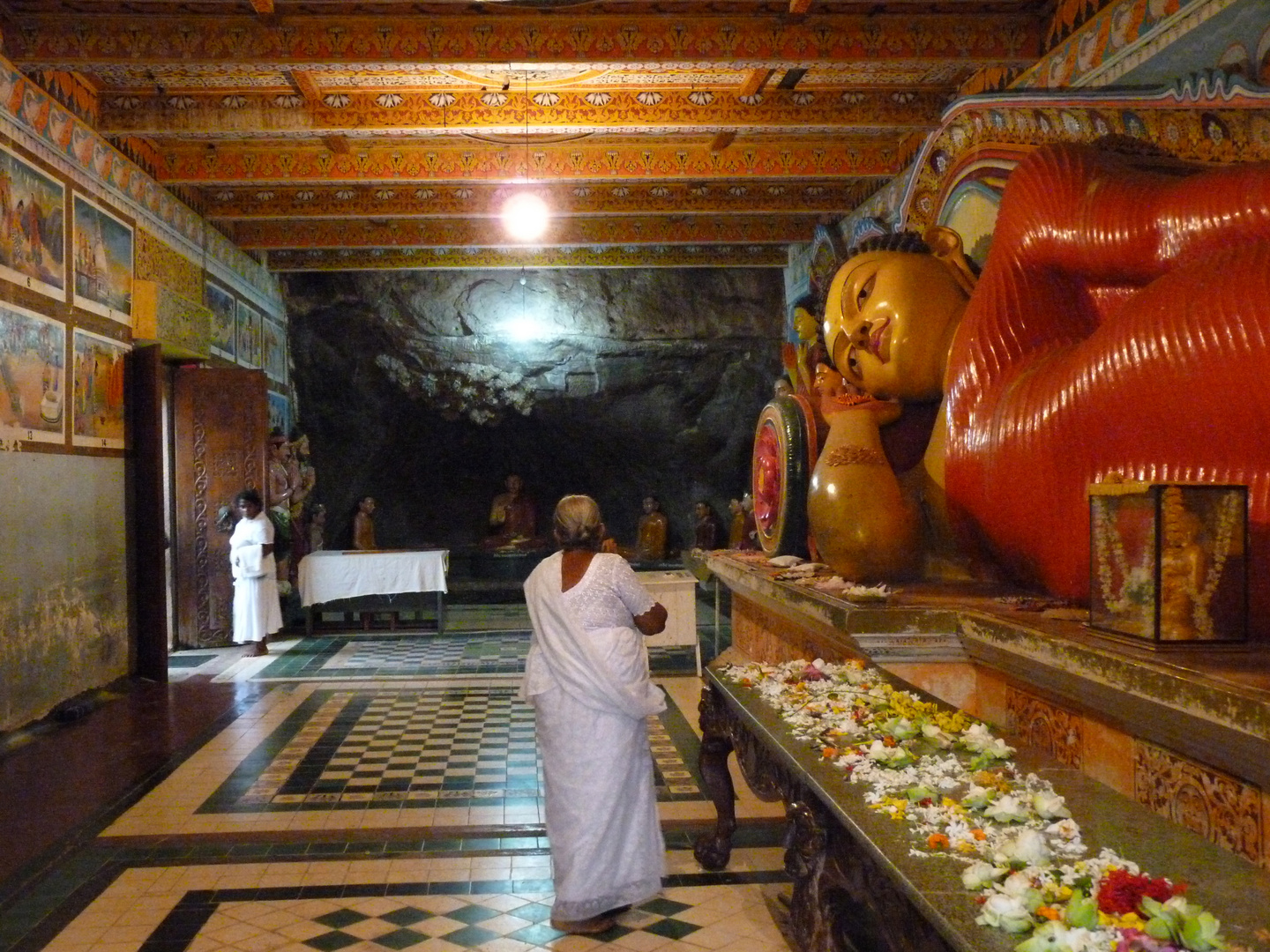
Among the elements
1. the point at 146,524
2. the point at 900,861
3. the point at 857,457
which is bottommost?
the point at 900,861

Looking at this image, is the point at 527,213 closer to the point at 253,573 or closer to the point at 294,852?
the point at 253,573

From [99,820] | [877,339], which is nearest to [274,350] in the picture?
[99,820]

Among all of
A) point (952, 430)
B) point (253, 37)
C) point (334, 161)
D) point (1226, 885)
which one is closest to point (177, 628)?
point (334, 161)

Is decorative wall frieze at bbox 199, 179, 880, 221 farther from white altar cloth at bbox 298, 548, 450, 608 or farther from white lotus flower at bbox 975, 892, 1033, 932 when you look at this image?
white lotus flower at bbox 975, 892, 1033, 932

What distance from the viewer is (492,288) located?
15.0 meters

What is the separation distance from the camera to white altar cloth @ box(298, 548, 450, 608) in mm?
11359

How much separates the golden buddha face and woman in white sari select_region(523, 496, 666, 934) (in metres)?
1.87

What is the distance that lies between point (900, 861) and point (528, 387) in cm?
1342

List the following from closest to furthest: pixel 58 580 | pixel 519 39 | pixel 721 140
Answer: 1. pixel 519 39
2. pixel 58 580
3. pixel 721 140

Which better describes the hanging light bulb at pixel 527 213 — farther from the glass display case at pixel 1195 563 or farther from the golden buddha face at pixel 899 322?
the glass display case at pixel 1195 563

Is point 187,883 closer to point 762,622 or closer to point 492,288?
point 762,622

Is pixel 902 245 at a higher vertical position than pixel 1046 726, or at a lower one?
higher

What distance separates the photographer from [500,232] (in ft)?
41.4

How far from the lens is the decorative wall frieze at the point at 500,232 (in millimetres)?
12391
